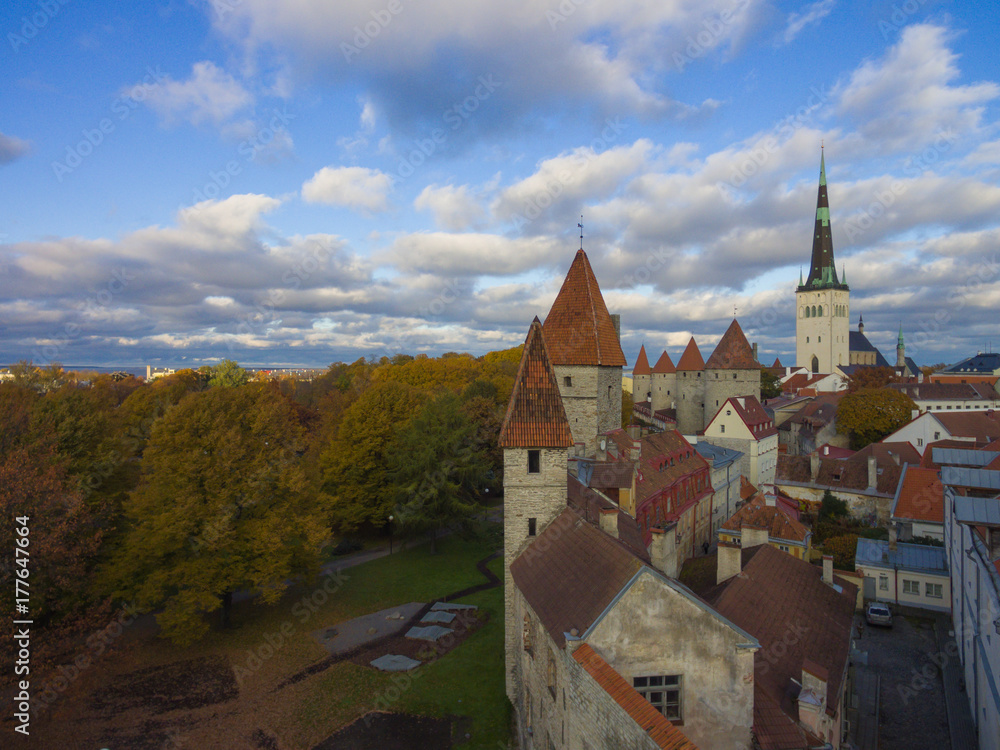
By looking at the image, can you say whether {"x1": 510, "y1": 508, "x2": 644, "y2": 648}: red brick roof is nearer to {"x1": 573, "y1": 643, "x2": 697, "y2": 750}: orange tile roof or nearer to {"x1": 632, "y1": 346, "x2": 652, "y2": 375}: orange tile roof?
{"x1": 573, "y1": 643, "x2": 697, "y2": 750}: orange tile roof

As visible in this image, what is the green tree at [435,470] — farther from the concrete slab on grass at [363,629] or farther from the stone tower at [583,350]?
the stone tower at [583,350]

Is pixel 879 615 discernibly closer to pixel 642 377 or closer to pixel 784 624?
pixel 784 624

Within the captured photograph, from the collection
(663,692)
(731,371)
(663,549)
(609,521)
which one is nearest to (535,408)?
(609,521)

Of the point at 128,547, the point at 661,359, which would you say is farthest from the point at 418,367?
the point at 128,547

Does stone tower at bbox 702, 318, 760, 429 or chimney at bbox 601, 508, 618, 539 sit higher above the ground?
stone tower at bbox 702, 318, 760, 429

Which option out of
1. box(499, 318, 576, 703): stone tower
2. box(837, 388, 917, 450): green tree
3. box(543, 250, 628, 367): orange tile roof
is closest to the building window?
box(499, 318, 576, 703): stone tower

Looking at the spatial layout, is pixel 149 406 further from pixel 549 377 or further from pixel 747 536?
pixel 747 536
